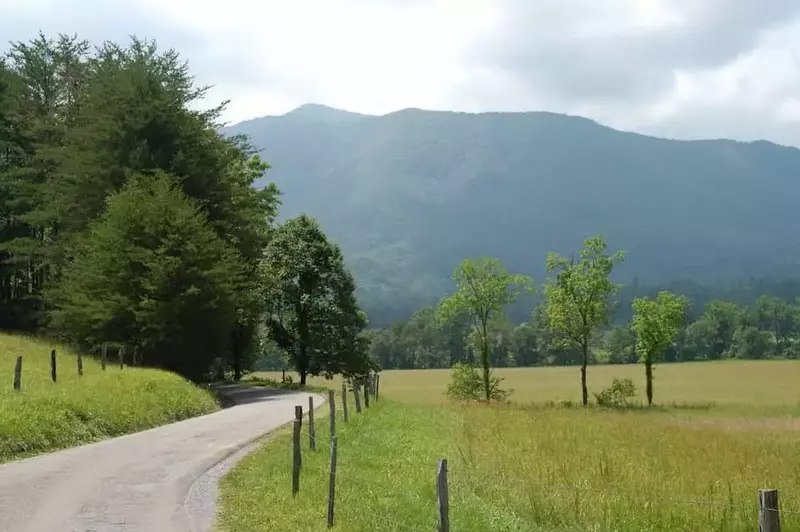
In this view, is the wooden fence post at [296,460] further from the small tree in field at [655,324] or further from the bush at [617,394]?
the small tree in field at [655,324]

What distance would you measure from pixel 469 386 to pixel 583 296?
12837 mm

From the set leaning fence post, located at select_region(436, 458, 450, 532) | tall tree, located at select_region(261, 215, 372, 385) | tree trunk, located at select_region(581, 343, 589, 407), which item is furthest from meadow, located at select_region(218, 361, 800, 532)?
tall tree, located at select_region(261, 215, 372, 385)

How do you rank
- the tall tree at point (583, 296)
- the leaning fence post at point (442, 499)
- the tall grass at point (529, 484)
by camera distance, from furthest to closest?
the tall tree at point (583, 296) → the tall grass at point (529, 484) → the leaning fence post at point (442, 499)

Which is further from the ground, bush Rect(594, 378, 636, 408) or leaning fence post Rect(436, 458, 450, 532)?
leaning fence post Rect(436, 458, 450, 532)

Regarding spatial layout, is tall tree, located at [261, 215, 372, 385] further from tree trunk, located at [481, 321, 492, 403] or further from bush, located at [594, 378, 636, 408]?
bush, located at [594, 378, 636, 408]

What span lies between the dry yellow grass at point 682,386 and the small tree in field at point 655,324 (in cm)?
422

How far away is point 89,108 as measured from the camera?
50406 millimetres

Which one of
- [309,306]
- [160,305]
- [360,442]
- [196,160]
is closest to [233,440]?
[360,442]

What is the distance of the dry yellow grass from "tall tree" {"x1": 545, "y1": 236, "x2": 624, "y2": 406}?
19.9 ft

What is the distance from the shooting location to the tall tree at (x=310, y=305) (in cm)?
6450

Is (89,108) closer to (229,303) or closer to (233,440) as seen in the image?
(229,303)

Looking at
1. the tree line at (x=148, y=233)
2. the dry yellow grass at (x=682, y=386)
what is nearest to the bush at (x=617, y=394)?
the dry yellow grass at (x=682, y=386)

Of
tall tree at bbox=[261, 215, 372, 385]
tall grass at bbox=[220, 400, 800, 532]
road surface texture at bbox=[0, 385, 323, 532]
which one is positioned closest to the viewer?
tall grass at bbox=[220, 400, 800, 532]

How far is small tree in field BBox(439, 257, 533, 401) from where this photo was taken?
72500mm
